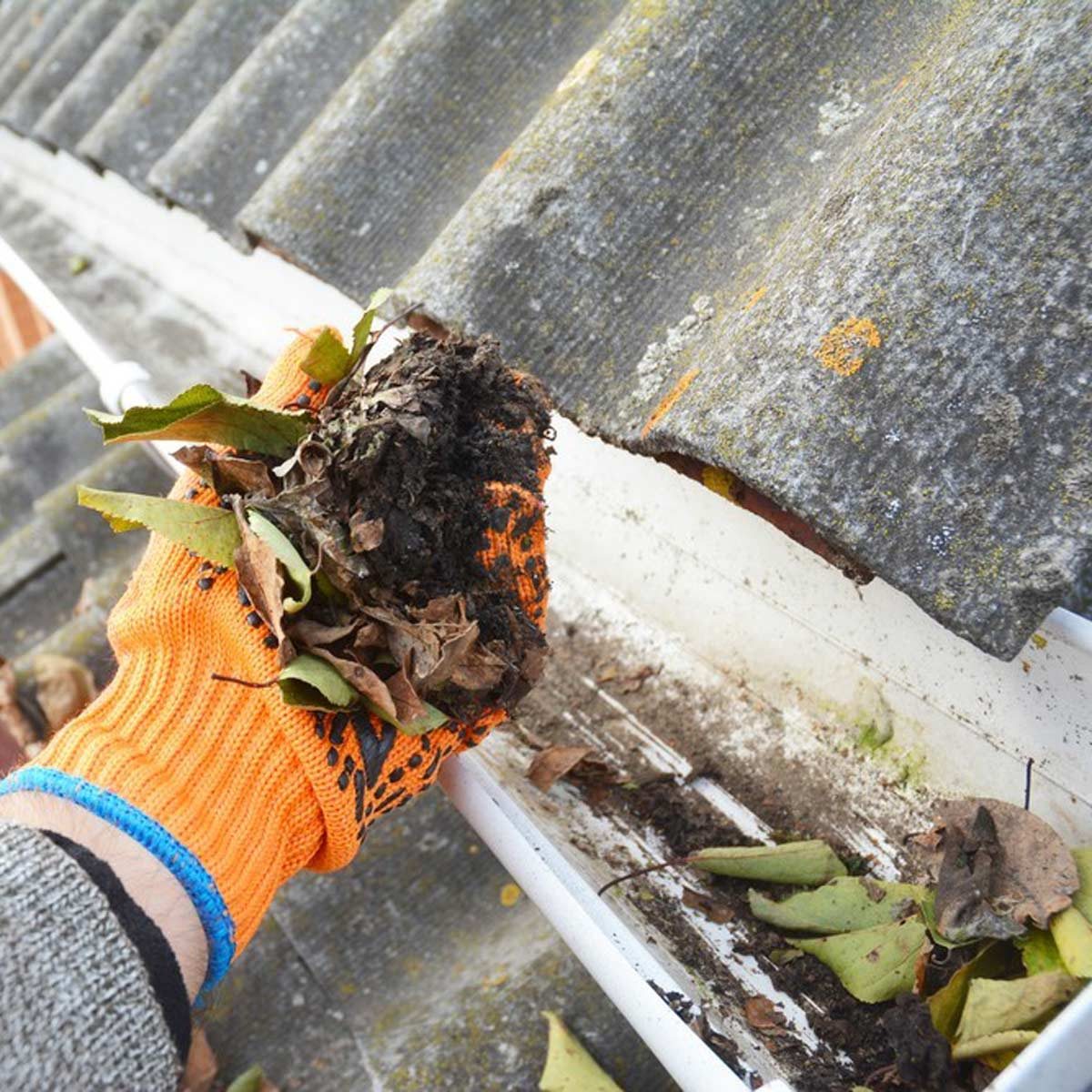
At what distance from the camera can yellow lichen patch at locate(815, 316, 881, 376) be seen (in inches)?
41.3

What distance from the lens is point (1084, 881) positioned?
1.05 metres

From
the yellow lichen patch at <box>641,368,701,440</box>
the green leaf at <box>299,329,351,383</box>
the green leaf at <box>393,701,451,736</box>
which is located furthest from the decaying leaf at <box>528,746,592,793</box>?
the green leaf at <box>299,329,351,383</box>

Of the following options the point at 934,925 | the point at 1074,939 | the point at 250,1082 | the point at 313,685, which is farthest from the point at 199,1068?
the point at 1074,939

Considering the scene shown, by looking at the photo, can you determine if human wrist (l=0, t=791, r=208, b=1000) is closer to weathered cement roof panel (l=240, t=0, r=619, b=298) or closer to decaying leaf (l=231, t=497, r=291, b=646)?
decaying leaf (l=231, t=497, r=291, b=646)

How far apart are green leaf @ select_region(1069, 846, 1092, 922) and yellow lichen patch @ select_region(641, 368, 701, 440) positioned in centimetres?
59

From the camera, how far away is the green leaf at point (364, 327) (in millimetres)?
1237

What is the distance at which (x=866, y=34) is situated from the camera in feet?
4.52

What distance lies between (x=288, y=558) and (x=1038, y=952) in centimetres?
80

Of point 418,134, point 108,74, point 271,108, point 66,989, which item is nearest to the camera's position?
point 66,989

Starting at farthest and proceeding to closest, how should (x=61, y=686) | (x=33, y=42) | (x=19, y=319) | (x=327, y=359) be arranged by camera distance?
(x=19, y=319) → (x=33, y=42) → (x=61, y=686) → (x=327, y=359)

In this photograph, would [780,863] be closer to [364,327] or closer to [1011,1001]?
[1011,1001]

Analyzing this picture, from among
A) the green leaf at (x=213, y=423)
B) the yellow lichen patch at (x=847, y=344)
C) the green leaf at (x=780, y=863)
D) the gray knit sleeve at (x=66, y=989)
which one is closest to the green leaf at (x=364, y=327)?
the green leaf at (x=213, y=423)

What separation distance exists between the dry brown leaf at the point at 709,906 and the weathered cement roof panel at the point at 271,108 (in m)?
1.56

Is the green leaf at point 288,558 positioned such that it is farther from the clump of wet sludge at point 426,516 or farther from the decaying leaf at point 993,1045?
the decaying leaf at point 993,1045
